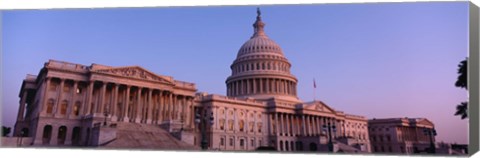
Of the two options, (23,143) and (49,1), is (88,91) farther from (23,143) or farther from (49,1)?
(49,1)

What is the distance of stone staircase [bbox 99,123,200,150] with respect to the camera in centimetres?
3394

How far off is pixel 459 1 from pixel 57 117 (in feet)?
134

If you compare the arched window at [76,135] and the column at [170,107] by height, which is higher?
the column at [170,107]

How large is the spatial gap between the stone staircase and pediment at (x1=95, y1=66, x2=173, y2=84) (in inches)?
312

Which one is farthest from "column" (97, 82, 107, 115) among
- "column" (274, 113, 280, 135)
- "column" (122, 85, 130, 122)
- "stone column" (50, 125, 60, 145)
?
"column" (274, 113, 280, 135)

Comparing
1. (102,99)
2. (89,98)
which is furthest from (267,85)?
(89,98)

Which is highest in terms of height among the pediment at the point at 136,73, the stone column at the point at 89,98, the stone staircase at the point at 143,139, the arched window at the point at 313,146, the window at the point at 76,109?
the pediment at the point at 136,73

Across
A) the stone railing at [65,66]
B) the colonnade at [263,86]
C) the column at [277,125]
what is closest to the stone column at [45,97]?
the stone railing at [65,66]

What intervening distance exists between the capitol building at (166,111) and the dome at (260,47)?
107cm

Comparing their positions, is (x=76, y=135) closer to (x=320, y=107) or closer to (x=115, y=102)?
(x=115, y=102)

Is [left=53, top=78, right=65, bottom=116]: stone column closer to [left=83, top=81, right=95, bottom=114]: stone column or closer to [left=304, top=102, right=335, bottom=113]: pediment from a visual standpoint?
[left=83, top=81, right=95, bottom=114]: stone column

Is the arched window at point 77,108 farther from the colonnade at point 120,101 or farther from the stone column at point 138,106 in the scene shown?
the stone column at point 138,106

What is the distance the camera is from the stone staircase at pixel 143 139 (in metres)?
33.9

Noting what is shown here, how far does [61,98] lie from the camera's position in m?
43.6
